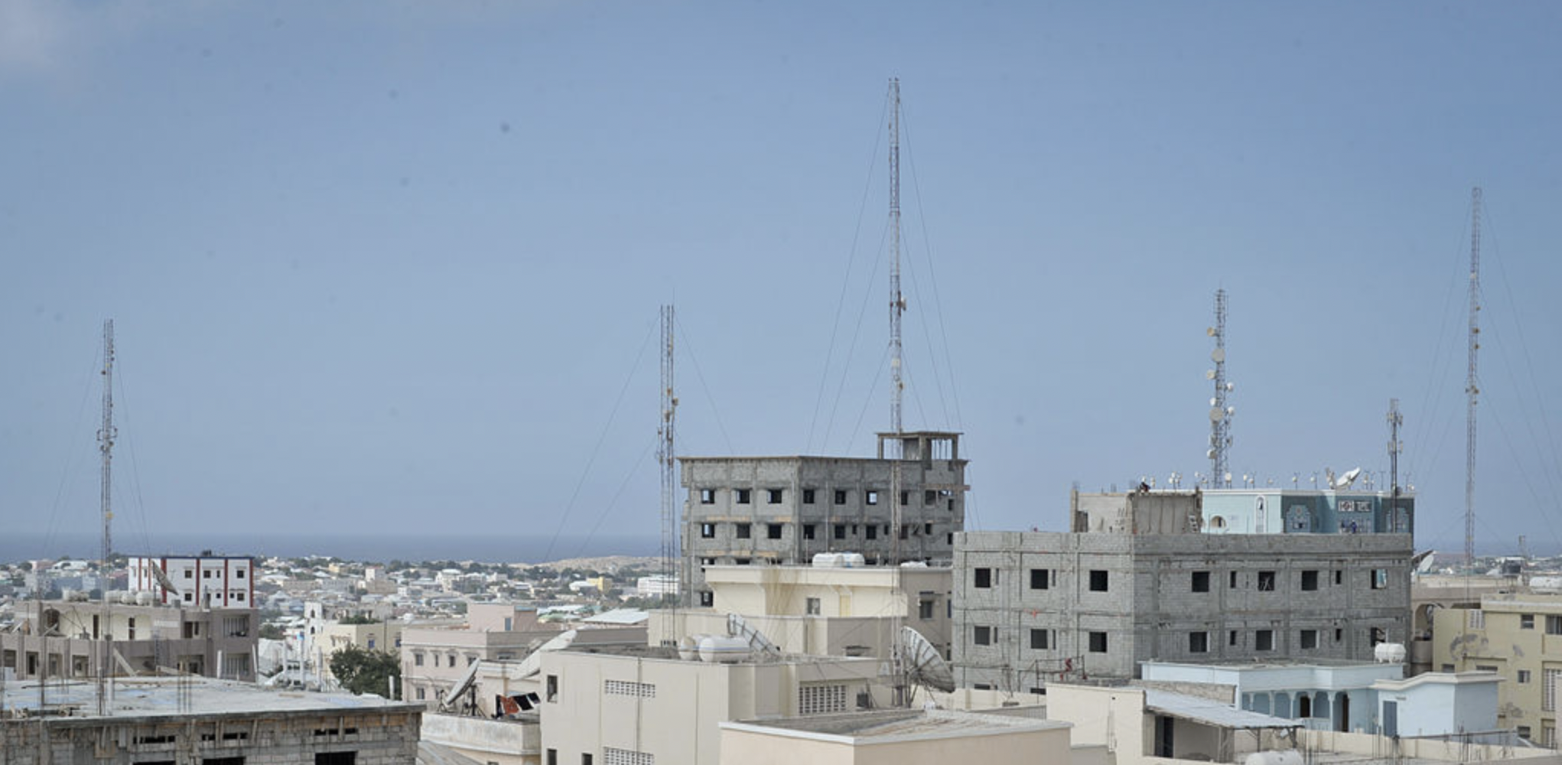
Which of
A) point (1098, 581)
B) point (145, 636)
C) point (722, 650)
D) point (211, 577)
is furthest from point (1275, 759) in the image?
point (211, 577)

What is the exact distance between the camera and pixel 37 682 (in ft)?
120

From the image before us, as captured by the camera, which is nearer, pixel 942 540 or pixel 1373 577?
pixel 1373 577

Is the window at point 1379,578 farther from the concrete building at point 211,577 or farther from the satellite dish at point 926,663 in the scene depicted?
the concrete building at point 211,577

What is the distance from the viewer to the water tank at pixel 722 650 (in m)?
45.6

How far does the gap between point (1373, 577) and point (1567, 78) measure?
46.4 metres

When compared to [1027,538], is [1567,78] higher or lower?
higher

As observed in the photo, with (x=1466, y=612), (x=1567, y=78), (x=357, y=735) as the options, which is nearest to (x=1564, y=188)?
(x=1567, y=78)

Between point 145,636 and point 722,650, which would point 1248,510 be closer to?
point 722,650

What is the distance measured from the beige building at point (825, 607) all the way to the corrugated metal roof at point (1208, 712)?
47.1 ft

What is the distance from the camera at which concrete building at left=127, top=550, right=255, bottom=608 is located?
115 meters

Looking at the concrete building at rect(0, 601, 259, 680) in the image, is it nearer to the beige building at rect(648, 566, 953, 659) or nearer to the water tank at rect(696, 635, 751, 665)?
the beige building at rect(648, 566, 953, 659)

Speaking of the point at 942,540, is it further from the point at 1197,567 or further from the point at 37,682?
the point at 37,682

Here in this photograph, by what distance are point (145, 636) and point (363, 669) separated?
37096 millimetres

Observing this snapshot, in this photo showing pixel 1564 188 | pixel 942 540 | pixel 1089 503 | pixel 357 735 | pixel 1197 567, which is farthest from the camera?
pixel 942 540
